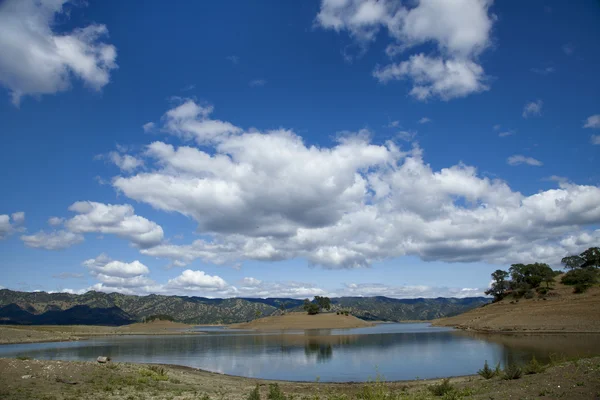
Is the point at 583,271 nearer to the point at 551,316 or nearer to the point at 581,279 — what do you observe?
the point at 581,279

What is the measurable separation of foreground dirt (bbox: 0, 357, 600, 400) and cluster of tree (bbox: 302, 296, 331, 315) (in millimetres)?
148432

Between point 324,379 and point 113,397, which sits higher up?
point 113,397

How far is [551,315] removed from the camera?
78250 mm

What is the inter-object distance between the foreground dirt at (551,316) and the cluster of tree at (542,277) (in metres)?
3.07

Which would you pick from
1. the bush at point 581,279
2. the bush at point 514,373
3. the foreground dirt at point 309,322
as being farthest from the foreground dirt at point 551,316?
the foreground dirt at point 309,322

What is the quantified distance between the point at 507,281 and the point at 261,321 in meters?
101

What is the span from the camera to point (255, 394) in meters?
18.2

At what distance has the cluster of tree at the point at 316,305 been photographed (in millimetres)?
175175

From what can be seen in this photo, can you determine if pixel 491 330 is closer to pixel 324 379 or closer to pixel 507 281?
pixel 507 281

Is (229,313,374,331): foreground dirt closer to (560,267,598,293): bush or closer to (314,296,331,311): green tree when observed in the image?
(314,296,331,311): green tree

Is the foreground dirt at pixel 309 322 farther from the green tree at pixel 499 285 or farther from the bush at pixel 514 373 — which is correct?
the bush at pixel 514 373

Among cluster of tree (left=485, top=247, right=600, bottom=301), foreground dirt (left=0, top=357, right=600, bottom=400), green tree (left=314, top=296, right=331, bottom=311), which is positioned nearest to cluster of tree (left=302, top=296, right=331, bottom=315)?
green tree (left=314, top=296, right=331, bottom=311)

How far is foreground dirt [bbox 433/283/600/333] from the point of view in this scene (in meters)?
69.6

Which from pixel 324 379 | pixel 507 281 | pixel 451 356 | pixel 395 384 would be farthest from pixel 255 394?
pixel 507 281
